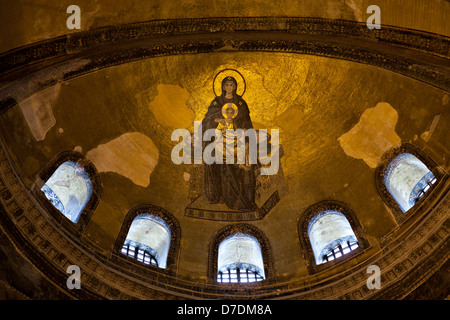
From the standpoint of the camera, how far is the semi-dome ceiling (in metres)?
11.7

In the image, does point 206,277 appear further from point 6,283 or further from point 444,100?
point 444,100

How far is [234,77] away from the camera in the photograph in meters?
14.3

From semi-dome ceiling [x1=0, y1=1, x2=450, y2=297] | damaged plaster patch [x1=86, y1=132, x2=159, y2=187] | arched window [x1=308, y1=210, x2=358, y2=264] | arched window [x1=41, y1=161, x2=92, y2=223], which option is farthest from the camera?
damaged plaster patch [x1=86, y1=132, x2=159, y2=187]

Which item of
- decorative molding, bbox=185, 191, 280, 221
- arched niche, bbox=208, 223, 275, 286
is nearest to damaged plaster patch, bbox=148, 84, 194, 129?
decorative molding, bbox=185, 191, 280, 221

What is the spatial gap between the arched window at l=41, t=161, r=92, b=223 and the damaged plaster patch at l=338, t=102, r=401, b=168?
6179 mm

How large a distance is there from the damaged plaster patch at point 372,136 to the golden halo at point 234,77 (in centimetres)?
277

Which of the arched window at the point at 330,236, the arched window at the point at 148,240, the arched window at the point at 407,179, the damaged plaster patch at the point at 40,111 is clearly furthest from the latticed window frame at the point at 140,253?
the arched window at the point at 407,179

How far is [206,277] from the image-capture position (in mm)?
12328

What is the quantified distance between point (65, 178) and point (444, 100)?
836 cm

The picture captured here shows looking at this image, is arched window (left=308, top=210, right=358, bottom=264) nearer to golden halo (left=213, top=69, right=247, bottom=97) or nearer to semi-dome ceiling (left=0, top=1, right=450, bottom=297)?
semi-dome ceiling (left=0, top=1, right=450, bottom=297)

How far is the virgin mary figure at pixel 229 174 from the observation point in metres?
14.0

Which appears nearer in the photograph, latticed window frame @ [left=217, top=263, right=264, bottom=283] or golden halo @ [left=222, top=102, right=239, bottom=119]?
latticed window frame @ [left=217, top=263, right=264, bottom=283]

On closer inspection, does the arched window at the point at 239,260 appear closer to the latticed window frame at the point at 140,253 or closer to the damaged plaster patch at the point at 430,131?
the latticed window frame at the point at 140,253

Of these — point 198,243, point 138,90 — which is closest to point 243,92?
point 138,90
